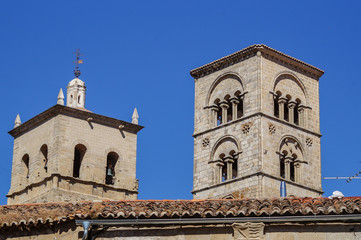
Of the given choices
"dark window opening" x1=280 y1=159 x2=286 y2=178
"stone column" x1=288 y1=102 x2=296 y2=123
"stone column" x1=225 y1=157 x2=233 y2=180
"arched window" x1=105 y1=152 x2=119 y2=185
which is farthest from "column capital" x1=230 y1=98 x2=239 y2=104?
"arched window" x1=105 y1=152 x2=119 y2=185

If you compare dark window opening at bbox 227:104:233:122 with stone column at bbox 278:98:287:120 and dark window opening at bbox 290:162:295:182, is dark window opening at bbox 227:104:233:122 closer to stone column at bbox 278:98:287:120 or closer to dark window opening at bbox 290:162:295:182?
stone column at bbox 278:98:287:120

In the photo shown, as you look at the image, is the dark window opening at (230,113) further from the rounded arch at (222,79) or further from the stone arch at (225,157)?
the stone arch at (225,157)

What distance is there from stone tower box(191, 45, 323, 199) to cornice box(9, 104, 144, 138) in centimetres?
602

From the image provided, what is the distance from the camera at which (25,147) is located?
61.5 m

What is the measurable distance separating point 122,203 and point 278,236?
3.18 metres

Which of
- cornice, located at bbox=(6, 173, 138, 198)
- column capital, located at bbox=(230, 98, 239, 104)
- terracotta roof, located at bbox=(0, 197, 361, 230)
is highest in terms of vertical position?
column capital, located at bbox=(230, 98, 239, 104)

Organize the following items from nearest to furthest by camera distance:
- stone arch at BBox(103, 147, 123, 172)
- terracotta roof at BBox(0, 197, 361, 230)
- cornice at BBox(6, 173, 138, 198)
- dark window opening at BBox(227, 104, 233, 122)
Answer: terracotta roof at BBox(0, 197, 361, 230)
dark window opening at BBox(227, 104, 233, 122)
cornice at BBox(6, 173, 138, 198)
stone arch at BBox(103, 147, 123, 172)

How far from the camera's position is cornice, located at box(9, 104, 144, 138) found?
59.0 meters

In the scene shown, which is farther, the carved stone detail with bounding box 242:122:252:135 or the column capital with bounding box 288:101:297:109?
the column capital with bounding box 288:101:297:109

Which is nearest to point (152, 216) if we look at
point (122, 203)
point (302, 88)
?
point (122, 203)

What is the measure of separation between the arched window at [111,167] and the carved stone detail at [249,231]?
3809cm

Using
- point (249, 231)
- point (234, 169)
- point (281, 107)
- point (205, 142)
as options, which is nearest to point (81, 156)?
point (205, 142)

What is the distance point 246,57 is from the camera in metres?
54.5

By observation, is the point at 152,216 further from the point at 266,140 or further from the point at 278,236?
the point at 266,140
